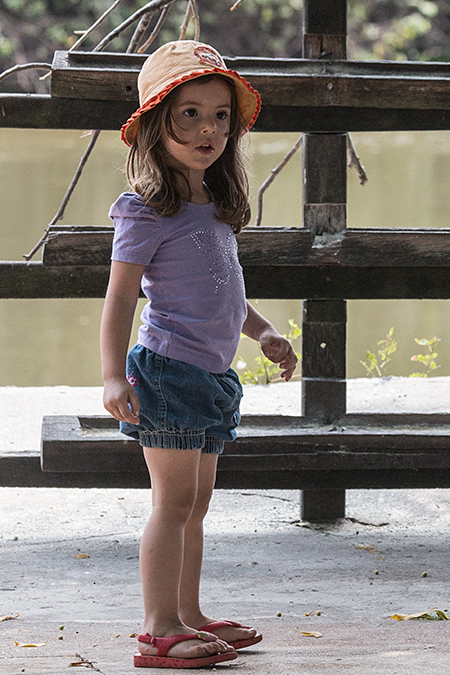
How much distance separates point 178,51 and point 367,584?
1.52 metres

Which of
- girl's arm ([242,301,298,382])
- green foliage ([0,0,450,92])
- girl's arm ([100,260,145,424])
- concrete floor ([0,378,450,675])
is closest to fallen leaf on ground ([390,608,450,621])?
concrete floor ([0,378,450,675])

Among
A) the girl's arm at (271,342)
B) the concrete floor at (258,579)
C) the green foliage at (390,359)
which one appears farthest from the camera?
the green foliage at (390,359)

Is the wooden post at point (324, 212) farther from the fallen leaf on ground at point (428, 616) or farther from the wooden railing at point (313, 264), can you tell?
the fallen leaf on ground at point (428, 616)

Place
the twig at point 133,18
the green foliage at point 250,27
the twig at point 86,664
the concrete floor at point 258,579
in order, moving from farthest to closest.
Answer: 1. the green foliage at point 250,27
2. the twig at point 133,18
3. the concrete floor at point 258,579
4. the twig at point 86,664

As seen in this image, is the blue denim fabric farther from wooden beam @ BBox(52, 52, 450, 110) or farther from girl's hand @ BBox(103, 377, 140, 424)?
wooden beam @ BBox(52, 52, 450, 110)

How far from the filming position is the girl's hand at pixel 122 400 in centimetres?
192

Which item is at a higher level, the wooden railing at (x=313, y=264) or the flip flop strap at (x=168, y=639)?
the wooden railing at (x=313, y=264)

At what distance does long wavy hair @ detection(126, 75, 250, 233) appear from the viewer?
205 cm

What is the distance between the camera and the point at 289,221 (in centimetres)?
1041

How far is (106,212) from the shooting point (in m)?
11.1

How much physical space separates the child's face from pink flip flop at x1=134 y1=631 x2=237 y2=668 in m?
1.00

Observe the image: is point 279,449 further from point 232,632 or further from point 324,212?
point 232,632

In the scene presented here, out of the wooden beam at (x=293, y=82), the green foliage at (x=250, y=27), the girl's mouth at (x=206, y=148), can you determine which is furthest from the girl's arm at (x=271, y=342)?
the green foliage at (x=250, y=27)

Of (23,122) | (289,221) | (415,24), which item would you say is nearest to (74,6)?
(415,24)
